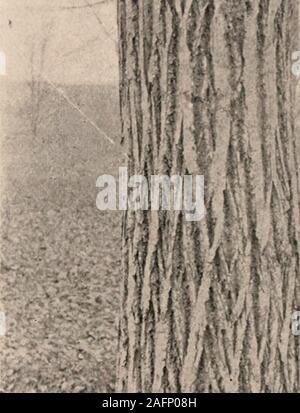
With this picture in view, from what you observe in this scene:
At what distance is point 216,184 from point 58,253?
16.8 ft

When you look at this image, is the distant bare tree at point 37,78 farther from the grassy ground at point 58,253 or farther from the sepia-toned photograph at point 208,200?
the sepia-toned photograph at point 208,200

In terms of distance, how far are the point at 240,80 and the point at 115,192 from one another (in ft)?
21.3

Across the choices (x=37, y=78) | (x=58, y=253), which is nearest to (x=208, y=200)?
(x=58, y=253)

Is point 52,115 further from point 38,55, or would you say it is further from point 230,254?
point 230,254

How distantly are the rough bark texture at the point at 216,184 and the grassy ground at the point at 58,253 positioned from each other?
2601 millimetres

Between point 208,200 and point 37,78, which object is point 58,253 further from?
point 208,200

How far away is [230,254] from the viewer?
2062 millimetres

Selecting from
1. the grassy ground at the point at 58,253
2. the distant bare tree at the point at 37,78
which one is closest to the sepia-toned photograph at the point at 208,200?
the grassy ground at the point at 58,253

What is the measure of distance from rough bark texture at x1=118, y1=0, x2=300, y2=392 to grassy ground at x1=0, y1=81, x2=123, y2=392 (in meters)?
2.60

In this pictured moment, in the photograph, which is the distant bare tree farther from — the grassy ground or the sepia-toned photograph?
the sepia-toned photograph

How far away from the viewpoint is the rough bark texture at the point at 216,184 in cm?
203

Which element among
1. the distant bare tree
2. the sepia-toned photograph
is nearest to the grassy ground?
the distant bare tree
